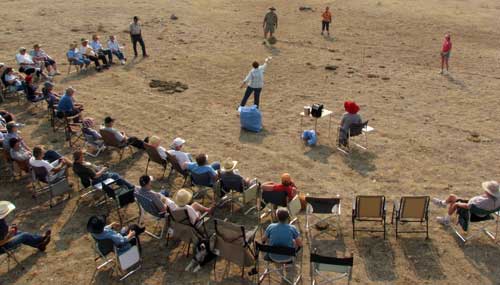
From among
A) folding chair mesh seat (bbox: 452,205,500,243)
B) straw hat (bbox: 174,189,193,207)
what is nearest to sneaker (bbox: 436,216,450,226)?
folding chair mesh seat (bbox: 452,205,500,243)

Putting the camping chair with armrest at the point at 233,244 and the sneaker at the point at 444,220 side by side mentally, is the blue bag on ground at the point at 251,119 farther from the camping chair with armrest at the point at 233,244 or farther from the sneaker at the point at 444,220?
the camping chair with armrest at the point at 233,244

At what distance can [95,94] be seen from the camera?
17.4m

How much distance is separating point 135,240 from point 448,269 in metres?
5.62

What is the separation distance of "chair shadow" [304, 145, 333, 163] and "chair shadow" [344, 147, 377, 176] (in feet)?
1.69

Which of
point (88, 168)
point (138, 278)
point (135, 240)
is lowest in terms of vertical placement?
point (138, 278)

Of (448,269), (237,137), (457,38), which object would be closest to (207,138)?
(237,137)

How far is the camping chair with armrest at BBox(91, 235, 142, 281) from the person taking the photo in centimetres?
837

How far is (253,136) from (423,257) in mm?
6445

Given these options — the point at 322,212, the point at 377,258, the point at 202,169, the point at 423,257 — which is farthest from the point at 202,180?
the point at 423,257

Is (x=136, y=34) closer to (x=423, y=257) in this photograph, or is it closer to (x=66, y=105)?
(x=66, y=105)

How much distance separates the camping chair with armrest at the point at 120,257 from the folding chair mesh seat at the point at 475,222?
618cm

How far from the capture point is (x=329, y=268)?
26.1 feet

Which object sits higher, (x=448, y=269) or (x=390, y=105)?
(x=390, y=105)

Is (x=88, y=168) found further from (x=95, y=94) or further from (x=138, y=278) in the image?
(x=95, y=94)
